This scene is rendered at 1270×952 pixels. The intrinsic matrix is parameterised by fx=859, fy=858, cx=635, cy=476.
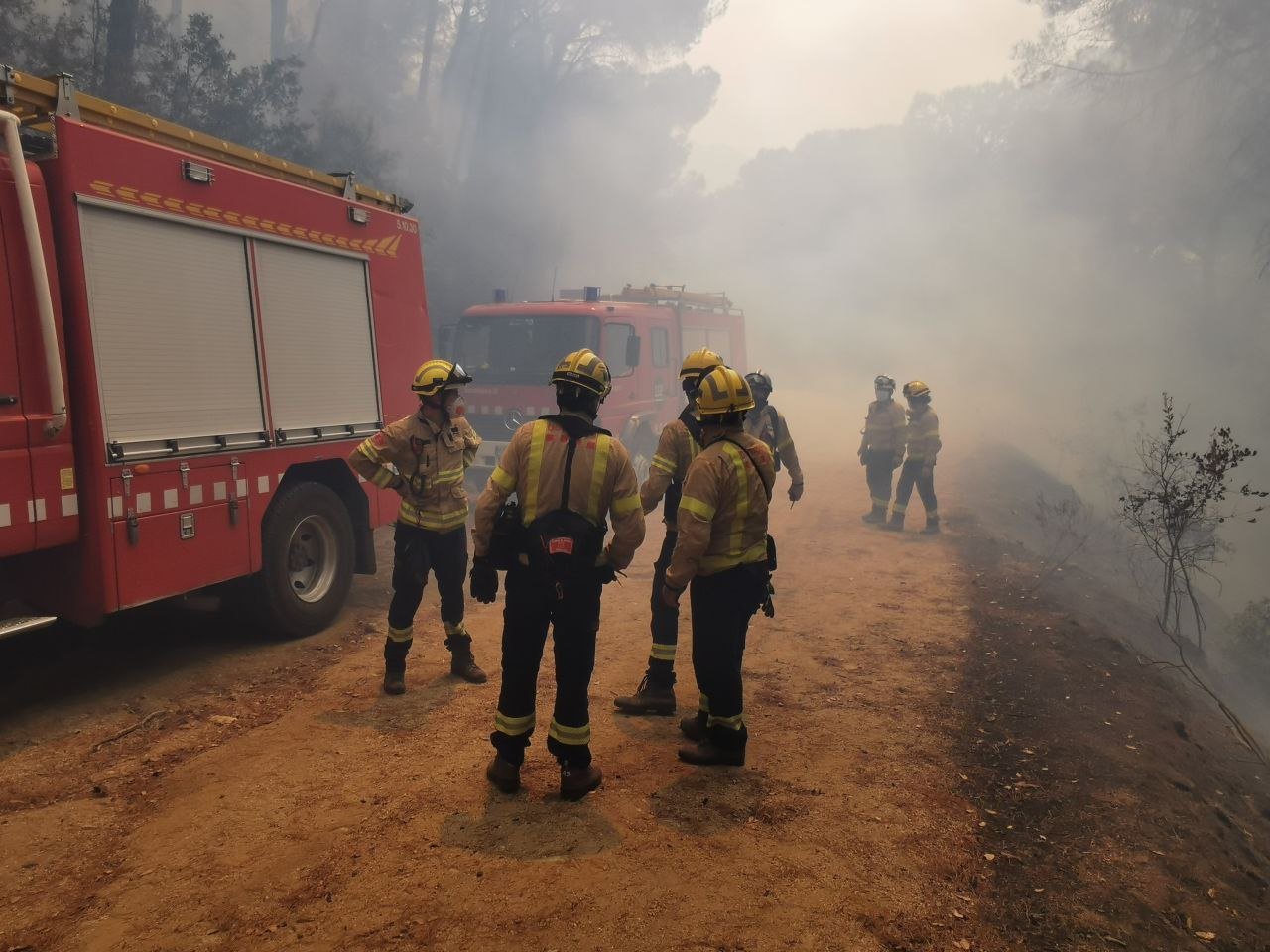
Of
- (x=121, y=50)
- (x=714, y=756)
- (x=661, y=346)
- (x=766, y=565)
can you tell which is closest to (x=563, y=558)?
(x=766, y=565)

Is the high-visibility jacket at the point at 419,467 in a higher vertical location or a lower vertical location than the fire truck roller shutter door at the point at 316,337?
lower

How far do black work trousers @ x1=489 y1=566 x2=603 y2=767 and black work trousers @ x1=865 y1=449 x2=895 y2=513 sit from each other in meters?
8.42

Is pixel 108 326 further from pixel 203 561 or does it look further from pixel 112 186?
pixel 203 561

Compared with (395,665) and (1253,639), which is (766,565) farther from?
(1253,639)

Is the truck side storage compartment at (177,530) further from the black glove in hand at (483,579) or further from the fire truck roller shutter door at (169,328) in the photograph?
the black glove in hand at (483,579)

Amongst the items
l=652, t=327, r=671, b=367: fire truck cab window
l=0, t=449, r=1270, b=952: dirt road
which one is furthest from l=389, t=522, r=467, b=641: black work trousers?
l=652, t=327, r=671, b=367: fire truck cab window

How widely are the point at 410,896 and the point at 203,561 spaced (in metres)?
2.94

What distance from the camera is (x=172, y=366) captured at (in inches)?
194

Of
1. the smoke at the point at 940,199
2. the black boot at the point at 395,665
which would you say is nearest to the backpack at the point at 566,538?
the black boot at the point at 395,665

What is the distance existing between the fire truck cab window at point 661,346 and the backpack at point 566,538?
9.13 meters

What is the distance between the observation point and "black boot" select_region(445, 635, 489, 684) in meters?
5.38

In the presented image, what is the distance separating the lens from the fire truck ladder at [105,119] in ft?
13.9

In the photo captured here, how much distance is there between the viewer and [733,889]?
314 centimetres

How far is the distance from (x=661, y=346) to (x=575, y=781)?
997cm
